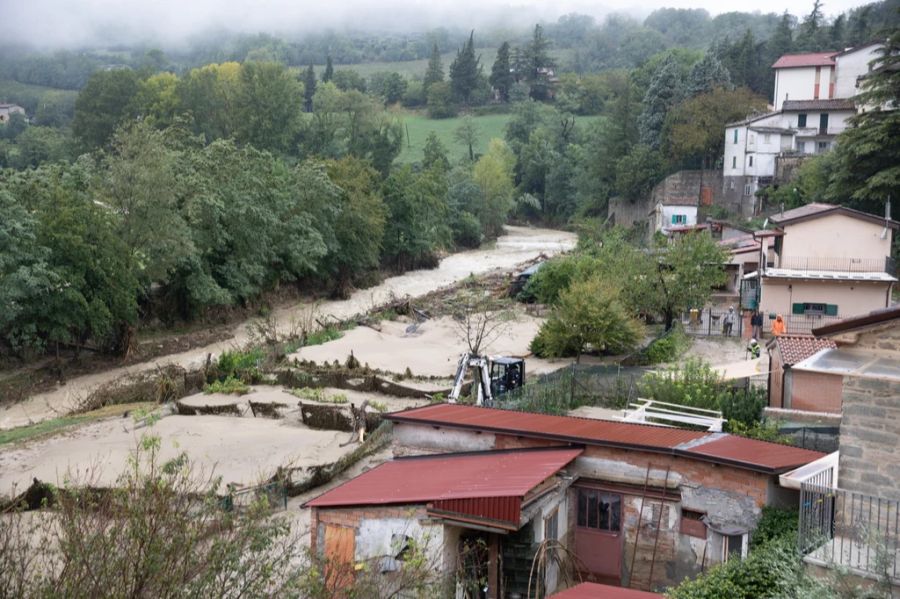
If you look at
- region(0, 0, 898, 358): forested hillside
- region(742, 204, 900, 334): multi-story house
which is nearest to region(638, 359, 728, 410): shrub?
region(742, 204, 900, 334): multi-story house

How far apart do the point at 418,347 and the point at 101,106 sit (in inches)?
1957

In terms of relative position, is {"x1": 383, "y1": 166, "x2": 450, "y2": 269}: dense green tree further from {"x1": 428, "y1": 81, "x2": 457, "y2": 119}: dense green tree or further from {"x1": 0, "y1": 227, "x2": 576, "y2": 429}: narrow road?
{"x1": 428, "y1": 81, "x2": 457, "y2": 119}: dense green tree

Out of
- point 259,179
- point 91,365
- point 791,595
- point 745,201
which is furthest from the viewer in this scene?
point 745,201

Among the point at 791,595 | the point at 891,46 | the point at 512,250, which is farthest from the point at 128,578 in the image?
the point at 512,250

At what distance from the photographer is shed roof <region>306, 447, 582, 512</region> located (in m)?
12.2

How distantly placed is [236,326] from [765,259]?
25172mm

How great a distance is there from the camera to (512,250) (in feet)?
246

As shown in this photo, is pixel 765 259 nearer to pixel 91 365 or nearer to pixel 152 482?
pixel 91 365

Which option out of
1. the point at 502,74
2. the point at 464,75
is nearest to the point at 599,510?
the point at 464,75

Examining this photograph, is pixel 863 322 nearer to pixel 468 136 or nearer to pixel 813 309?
pixel 813 309

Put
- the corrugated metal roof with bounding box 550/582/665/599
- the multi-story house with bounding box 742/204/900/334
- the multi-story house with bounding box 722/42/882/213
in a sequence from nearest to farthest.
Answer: the corrugated metal roof with bounding box 550/582/665/599 < the multi-story house with bounding box 742/204/900/334 < the multi-story house with bounding box 722/42/882/213

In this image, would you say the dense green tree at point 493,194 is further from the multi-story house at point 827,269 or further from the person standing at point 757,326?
the person standing at point 757,326

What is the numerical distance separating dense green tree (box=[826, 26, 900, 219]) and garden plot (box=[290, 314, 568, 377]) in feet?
53.2

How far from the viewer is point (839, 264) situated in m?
33.0
